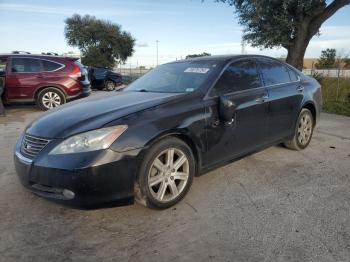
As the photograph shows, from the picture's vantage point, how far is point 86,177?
2.83 meters

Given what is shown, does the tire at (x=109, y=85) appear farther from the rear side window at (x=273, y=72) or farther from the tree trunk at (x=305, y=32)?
the rear side window at (x=273, y=72)

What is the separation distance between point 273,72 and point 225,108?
1.57 m

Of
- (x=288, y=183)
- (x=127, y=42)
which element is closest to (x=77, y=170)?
(x=288, y=183)

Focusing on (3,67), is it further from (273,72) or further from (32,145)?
(273,72)

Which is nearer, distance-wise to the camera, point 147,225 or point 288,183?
point 147,225

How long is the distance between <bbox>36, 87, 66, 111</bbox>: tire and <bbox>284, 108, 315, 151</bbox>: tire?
7.04 m

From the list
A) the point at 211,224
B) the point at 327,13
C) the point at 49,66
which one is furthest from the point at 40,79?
the point at 327,13

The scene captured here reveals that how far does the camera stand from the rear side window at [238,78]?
3.92 meters

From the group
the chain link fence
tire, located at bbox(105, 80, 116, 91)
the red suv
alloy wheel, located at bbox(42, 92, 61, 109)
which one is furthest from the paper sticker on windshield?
tire, located at bbox(105, 80, 116, 91)

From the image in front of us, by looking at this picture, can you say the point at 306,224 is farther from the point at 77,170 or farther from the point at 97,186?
the point at 77,170

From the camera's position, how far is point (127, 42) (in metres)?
43.5

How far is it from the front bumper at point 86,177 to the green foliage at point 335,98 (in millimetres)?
8288

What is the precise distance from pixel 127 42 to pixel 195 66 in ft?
135

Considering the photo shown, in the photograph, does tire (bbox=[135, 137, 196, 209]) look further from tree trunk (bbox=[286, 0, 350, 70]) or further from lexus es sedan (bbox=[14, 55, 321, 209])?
tree trunk (bbox=[286, 0, 350, 70])
